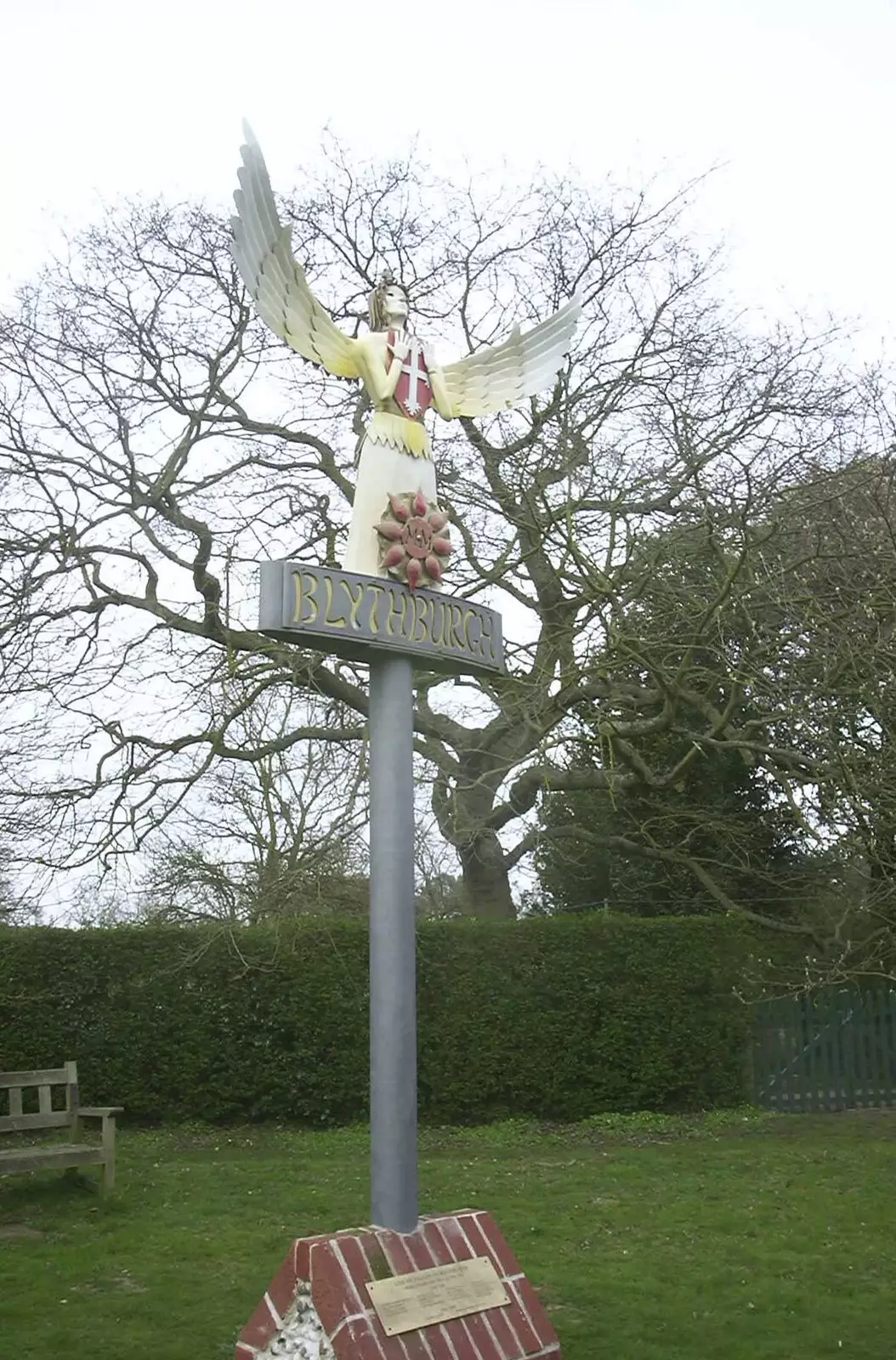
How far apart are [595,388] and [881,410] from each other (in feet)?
10.5

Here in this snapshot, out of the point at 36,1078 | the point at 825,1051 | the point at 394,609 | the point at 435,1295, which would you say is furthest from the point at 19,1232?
the point at 825,1051

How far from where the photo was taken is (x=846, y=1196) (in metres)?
9.42

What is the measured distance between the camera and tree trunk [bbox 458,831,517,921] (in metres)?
15.2

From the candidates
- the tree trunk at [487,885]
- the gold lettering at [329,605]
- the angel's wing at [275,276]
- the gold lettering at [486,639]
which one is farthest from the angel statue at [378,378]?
the tree trunk at [487,885]

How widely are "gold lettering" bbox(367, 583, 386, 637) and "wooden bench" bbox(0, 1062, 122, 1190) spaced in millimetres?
5216

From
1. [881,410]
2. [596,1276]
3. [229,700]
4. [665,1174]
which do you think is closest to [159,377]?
[229,700]

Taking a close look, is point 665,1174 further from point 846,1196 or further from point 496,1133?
point 496,1133

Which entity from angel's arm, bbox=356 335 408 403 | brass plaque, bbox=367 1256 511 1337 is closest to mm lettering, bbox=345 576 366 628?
angel's arm, bbox=356 335 408 403

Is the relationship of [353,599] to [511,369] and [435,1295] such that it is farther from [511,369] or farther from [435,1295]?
[435,1295]

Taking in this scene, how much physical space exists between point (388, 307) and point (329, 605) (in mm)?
1590

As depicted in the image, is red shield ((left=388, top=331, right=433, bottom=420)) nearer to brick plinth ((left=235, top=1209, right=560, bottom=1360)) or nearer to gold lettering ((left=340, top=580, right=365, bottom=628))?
gold lettering ((left=340, top=580, right=365, bottom=628))

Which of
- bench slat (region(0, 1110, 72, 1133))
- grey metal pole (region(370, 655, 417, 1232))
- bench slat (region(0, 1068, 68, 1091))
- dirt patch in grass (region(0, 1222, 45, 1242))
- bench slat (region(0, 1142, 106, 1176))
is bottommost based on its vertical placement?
dirt patch in grass (region(0, 1222, 45, 1242))

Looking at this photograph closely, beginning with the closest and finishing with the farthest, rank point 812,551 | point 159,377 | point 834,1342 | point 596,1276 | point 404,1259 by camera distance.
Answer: point 404,1259 → point 834,1342 → point 596,1276 → point 812,551 → point 159,377

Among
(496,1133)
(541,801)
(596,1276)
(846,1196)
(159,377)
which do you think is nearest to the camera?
(596,1276)
